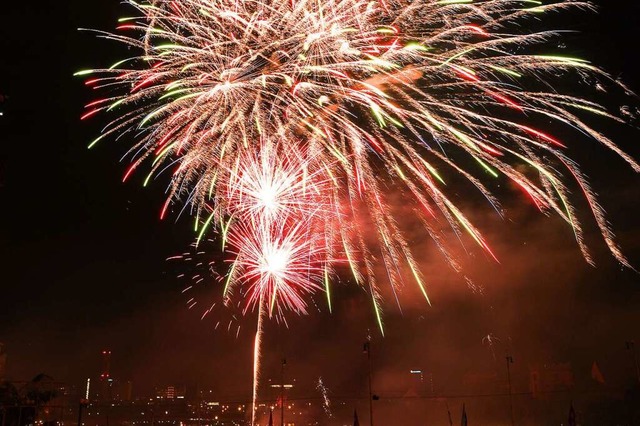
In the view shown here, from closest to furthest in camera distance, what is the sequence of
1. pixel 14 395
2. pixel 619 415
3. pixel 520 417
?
pixel 14 395 → pixel 619 415 → pixel 520 417

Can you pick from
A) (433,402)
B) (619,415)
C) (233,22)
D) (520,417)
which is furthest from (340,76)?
(433,402)

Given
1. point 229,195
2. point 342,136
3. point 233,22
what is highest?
point 233,22

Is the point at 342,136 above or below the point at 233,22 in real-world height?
below

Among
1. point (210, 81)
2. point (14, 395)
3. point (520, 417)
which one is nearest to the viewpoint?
point (210, 81)

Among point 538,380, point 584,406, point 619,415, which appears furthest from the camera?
point 584,406

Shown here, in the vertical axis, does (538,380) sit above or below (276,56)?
below

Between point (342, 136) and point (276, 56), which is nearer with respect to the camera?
point (276, 56)

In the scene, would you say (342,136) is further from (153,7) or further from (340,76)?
(153,7)

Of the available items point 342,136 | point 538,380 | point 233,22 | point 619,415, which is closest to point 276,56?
point 233,22

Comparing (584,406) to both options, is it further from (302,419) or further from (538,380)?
(302,419)
